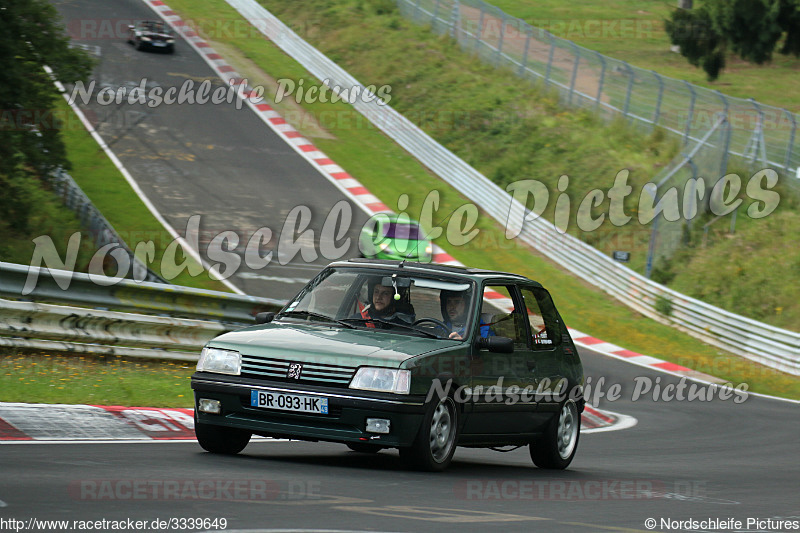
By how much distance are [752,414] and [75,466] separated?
1216cm

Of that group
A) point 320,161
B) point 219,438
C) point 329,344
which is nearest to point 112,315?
point 219,438

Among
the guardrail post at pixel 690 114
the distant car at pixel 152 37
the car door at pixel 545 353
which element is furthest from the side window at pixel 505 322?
the distant car at pixel 152 37

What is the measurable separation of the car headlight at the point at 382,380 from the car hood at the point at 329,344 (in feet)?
0.16

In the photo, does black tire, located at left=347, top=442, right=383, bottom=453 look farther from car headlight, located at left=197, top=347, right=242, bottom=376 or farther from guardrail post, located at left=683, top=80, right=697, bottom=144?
guardrail post, located at left=683, top=80, right=697, bottom=144

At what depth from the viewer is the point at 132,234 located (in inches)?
1022

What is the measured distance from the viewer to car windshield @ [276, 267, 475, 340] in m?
8.55

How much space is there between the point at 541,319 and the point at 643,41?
5763cm

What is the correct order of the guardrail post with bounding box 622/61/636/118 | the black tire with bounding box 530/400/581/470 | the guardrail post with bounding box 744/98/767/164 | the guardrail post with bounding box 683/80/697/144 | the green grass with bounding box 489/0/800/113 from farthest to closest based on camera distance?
the green grass with bounding box 489/0/800/113, the guardrail post with bounding box 622/61/636/118, the guardrail post with bounding box 683/80/697/144, the guardrail post with bounding box 744/98/767/164, the black tire with bounding box 530/400/581/470

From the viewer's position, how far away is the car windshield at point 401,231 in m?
26.4

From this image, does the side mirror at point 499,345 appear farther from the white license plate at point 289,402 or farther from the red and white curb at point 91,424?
the red and white curb at point 91,424

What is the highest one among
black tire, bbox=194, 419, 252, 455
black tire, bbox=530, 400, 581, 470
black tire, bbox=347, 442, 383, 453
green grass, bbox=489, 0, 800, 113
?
black tire, bbox=347, 442, 383, 453

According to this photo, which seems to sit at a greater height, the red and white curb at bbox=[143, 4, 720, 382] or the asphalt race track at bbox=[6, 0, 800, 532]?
the asphalt race track at bbox=[6, 0, 800, 532]

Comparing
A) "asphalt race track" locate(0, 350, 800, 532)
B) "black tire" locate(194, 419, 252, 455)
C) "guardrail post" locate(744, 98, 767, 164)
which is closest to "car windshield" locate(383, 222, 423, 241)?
"guardrail post" locate(744, 98, 767, 164)

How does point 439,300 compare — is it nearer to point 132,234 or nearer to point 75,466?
point 75,466
